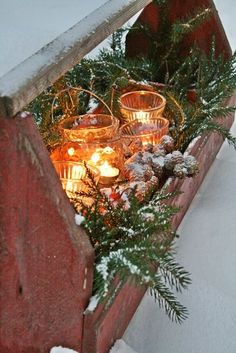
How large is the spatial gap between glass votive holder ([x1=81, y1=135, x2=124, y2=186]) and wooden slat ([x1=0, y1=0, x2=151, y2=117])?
0.45m

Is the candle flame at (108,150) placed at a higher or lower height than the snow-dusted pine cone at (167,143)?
lower

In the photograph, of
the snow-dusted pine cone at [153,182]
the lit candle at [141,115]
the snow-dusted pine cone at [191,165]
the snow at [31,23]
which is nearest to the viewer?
the snow at [31,23]

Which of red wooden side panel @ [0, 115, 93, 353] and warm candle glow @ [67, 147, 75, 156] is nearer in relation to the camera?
red wooden side panel @ [0, 115, 93, 353]

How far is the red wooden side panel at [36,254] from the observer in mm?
917

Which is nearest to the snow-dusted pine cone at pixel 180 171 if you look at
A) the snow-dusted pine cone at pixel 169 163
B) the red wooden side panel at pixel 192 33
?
the snow-dusted pine cone at pixel 169 163

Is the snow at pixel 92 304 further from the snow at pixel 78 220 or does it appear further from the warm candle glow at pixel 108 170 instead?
the warm candle glow at pixel 108 170

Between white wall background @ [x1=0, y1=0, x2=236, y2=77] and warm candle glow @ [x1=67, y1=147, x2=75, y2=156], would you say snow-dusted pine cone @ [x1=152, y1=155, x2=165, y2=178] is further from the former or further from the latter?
white wall background @ [x1=0, y1=0, x2=236, y2=77]

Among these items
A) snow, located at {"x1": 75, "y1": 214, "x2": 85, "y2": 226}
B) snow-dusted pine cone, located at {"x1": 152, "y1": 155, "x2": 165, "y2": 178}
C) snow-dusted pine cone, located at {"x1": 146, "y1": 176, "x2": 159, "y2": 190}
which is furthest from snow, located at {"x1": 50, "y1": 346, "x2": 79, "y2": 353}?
snow-dusted pine cone, located at {"x1": 152, "y1": 155, "x2": 165, "y2": 178}

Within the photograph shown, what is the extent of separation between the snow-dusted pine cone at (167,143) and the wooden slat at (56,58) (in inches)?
19.3

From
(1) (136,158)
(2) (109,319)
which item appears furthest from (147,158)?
(2) (109,319)

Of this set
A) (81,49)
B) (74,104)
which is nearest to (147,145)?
(74,104)

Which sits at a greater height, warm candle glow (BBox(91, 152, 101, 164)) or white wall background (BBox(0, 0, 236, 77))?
white wall background (BBox(0, 0, 236, 77))

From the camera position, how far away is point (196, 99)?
178 cm

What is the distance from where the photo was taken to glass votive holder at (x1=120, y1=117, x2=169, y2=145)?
5.38 feet
